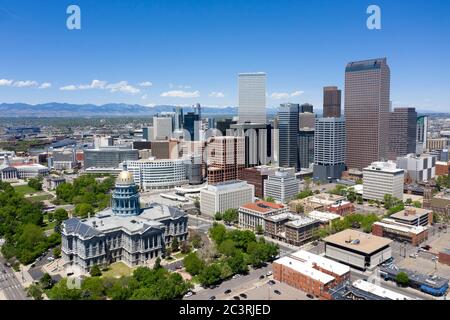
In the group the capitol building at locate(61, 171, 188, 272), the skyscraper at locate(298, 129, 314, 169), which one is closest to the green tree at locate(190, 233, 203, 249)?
the capitol building at locate(61, 171, 188, 272)

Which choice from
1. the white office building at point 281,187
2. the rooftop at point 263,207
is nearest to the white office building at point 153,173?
the white office building at point 281,187

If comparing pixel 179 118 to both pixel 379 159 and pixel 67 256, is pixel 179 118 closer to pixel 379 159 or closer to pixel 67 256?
pixel 379 159

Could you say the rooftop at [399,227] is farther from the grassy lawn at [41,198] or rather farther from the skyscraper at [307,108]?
the skyscraper at [307,108]

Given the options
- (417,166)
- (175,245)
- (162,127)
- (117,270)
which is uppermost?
(162,127)

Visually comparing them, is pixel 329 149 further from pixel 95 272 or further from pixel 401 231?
pixel 95 272

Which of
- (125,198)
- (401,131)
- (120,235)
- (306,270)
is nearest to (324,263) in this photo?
(306,270)

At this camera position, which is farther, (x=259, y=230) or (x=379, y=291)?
(x=259, y=230)

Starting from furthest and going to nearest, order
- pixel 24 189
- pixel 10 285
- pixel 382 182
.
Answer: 1. pixel 24 189
2. pixel 382 182
3. pixel 10 285
